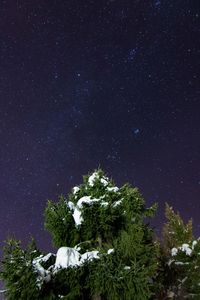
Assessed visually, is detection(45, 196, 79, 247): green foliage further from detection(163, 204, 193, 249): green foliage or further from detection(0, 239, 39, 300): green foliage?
detection(163, 204, 193, 249): green foliage

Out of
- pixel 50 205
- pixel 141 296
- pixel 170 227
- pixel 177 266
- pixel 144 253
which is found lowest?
pixel 141 296

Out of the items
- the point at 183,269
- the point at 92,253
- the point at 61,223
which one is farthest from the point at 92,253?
the point at 183,269

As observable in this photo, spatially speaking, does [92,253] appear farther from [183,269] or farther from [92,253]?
[183,269]

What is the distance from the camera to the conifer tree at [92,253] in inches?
461

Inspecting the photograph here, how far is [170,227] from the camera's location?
32.5 metres

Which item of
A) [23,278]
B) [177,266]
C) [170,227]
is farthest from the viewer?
[170,227]

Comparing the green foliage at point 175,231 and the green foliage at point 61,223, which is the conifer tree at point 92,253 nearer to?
the green foliage at point 61,223

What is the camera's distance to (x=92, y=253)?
12.2m

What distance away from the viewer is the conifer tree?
11.7 metres

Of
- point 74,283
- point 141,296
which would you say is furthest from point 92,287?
point 141,296

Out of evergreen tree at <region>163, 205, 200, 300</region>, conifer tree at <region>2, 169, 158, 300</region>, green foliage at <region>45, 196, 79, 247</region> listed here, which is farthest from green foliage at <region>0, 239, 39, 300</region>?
evergreen tree at <region>163, 205, 200, 300</region>

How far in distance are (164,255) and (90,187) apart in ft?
60.3

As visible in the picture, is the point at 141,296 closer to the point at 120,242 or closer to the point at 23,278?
the point at 120,242

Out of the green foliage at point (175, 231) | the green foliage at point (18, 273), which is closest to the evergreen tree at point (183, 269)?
the green foliage at point (175, 231)
